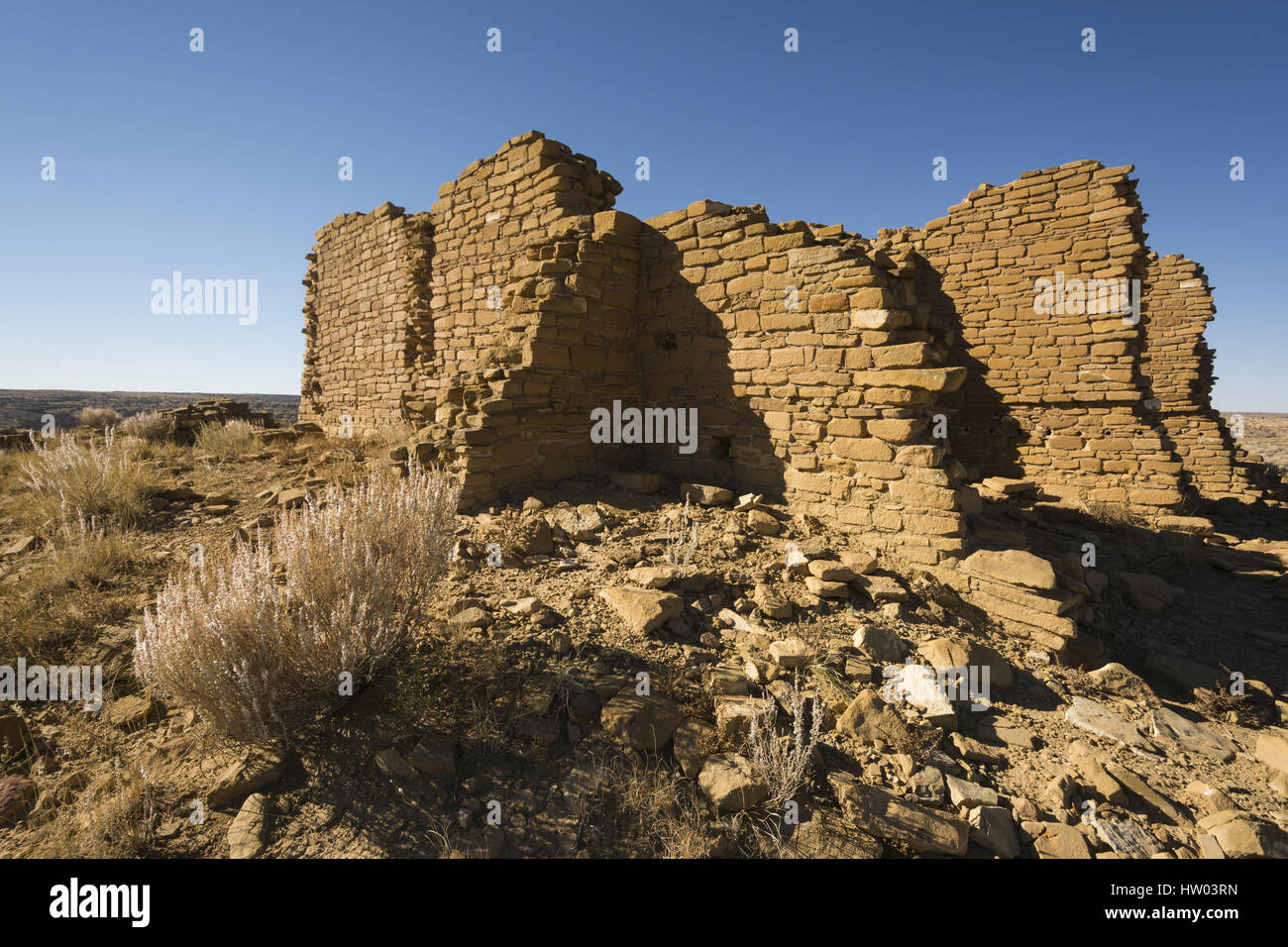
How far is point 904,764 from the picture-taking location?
8.31 feet

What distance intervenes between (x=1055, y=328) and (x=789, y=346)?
5590 mm

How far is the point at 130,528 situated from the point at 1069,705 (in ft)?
24.9

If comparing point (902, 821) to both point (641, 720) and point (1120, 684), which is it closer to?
point (641, 720)

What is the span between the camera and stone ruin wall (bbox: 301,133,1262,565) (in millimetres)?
4711

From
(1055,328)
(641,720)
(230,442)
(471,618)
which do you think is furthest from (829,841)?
(230,442)

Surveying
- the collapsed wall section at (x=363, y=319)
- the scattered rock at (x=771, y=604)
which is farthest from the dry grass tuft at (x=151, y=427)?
the scattered rock at (x=771, y=604)

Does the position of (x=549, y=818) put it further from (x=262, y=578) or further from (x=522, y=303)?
(x=522, y=303)

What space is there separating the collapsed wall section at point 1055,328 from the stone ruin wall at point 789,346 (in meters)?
0.03

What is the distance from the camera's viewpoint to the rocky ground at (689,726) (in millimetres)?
2203

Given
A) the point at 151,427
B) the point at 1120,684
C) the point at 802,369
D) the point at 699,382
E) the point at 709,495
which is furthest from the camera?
the point at 151,427

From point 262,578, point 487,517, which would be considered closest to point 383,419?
point 487,517

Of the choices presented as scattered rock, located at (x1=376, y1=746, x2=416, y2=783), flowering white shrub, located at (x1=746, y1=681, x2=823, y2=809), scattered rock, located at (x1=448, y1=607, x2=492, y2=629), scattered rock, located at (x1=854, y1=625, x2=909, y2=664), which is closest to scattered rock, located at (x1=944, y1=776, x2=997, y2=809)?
flowering white shrub, located at (x1=746, y1=681, x2=823, y2=809)

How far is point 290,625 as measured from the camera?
2625 millimetres

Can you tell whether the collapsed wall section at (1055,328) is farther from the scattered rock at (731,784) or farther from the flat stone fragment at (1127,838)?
the scattered rock at (731,784)
